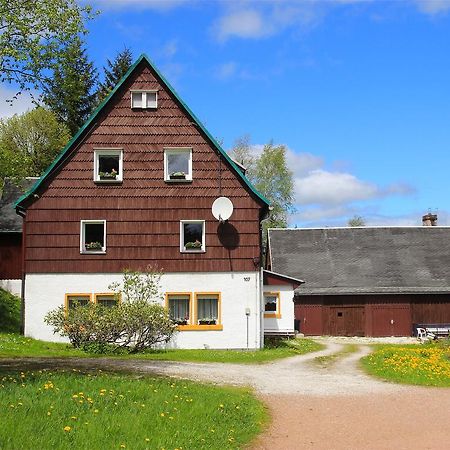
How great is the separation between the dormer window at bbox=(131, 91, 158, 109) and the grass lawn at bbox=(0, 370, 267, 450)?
15.5 metres

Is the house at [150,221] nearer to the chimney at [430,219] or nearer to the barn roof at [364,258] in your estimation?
the barn roof at [364,258]

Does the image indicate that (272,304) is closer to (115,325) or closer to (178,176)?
(178,176)

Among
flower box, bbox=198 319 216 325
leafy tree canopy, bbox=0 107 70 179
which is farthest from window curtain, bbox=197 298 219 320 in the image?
leafy tree canopy, bbox=0 107 70 179

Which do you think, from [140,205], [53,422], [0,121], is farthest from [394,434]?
[0,121]

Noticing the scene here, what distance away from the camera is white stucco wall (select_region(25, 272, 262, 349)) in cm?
2631

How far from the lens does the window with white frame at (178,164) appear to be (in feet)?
88.8

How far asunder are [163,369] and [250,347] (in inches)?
339

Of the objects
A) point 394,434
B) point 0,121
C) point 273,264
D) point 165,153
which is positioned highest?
point 0,121

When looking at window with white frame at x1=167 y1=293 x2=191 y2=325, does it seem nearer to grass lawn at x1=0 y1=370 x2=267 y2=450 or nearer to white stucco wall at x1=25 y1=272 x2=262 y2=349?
white stucco wall at x1=25 y1=272 x2=262 y2=349

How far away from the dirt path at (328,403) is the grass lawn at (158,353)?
1499mm

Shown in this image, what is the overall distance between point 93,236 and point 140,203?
2.38 metres

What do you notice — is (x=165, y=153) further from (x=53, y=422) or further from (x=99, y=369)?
(x=53, y=422)

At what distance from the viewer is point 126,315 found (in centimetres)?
2361

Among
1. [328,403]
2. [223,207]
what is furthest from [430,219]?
[328,403]
